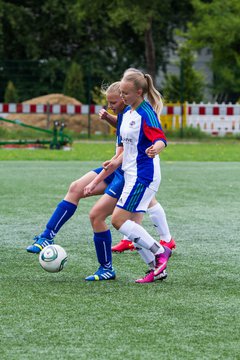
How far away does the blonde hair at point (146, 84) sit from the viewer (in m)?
7.85

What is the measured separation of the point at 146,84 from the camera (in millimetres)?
7910

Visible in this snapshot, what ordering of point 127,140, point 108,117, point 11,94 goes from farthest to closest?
point 11,94
point 108,117
point 127,140

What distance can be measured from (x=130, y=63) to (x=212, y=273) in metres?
46.2

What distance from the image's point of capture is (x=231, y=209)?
44.2 feet

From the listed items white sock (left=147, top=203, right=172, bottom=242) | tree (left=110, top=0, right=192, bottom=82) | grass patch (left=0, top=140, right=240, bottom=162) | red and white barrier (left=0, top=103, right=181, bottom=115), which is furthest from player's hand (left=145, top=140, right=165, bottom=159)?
tree (left=110, top=0, right=192, bottom=82)

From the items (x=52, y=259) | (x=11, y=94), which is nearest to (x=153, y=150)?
(x=52, y=259)

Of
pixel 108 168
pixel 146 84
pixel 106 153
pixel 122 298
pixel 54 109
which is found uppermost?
pixel 146 84

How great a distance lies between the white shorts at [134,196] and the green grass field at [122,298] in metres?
0.57

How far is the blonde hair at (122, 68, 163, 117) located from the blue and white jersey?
7 centimetres

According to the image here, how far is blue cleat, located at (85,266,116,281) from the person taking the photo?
8.01 metres

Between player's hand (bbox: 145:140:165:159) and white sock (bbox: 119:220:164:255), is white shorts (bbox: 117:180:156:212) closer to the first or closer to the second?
white sock (bbox: 119:220:164:255)

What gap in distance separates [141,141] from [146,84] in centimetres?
43

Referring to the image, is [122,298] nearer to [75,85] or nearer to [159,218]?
[159,218]

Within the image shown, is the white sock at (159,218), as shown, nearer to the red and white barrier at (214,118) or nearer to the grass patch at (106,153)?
the grass patch at (106,153)
